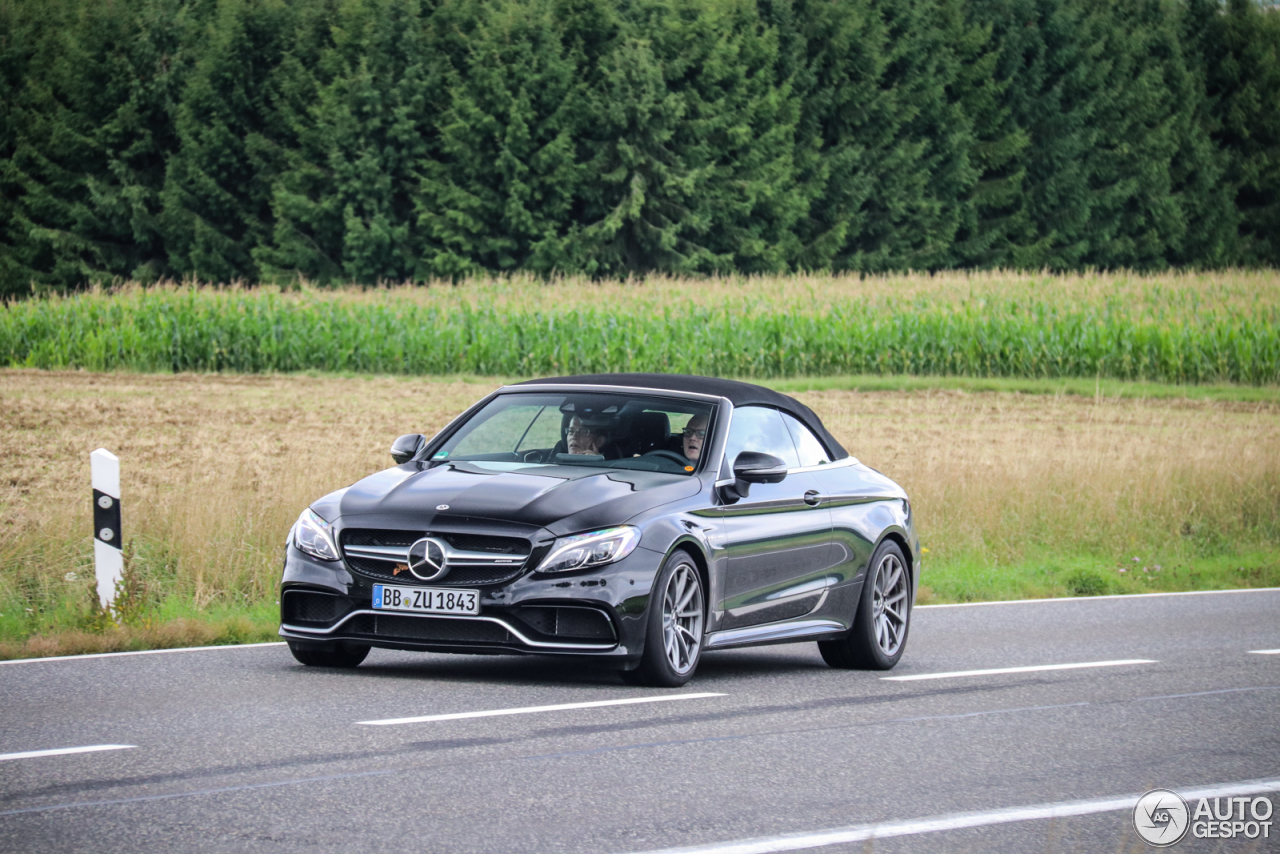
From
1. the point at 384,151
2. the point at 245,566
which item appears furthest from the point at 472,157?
the point at 245,566

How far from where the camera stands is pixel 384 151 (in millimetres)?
73562

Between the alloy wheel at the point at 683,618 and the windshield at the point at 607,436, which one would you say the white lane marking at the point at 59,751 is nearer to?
the alloy wheel at the point at 683,618

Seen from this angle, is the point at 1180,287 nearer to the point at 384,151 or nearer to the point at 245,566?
the point at 384,151

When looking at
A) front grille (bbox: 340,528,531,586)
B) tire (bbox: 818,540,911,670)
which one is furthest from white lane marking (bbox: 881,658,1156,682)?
front grille (bbox: 340,528,531,586)

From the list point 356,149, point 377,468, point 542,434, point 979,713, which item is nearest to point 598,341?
point 377,468

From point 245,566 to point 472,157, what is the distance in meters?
61.0

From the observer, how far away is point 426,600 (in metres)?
8.94

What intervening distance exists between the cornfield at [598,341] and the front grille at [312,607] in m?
28.6

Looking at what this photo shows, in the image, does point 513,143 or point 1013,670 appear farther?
point 513,143

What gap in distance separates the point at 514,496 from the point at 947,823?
11.4 feet

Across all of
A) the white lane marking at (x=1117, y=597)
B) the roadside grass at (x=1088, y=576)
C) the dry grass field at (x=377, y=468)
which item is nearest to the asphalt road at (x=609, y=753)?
the dry grass field at (x=377, y=468)

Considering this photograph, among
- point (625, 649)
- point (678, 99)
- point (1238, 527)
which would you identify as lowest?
point (1238, 527)

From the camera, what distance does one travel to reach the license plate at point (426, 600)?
8.88 metres

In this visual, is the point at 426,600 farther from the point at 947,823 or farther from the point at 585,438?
the point at 947,823
